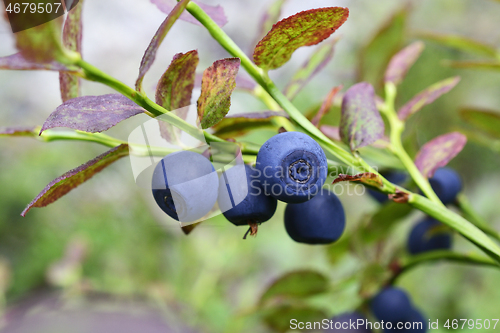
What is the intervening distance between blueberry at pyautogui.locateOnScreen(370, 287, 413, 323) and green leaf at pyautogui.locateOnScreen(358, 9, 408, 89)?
425 millimetres

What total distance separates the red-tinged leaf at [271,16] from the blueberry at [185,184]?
34 cm

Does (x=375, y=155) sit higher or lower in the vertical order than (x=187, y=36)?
lower

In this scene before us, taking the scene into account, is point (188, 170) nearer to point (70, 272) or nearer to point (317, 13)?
point (317, 13)

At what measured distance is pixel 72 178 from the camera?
1.14 feet

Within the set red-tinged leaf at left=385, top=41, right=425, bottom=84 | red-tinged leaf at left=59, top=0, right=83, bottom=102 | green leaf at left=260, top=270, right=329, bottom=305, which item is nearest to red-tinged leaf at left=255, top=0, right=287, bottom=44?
red-tinged leaf at left=385, top=41, right=425, bottom=84

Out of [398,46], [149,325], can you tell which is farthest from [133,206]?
[398,46]

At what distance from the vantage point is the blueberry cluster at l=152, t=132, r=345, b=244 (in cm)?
33

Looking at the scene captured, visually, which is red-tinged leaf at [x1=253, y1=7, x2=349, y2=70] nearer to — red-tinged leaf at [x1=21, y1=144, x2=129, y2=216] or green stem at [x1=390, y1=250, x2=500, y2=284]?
red-tinged leaf at [x1=21, y1=144, x2=129, y2=216]

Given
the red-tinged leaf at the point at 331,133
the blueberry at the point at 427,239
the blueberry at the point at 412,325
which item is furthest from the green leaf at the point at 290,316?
the red-tinged leaf at the point at 331,133

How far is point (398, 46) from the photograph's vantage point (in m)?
0.72

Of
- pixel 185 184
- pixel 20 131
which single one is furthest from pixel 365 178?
pixel 20 131

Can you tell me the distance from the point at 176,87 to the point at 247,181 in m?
0.12

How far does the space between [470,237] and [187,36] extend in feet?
10.6

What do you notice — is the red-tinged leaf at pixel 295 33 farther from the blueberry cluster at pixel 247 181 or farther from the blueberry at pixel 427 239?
the blueberry at pixel 427 239
